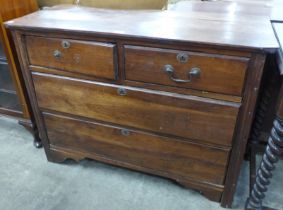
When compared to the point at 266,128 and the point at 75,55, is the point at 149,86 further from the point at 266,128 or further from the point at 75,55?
the point at 266,128

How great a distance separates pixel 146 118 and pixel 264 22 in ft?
1.92

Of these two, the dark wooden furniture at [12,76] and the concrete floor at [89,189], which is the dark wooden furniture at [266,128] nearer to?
the concrete floor at [89,189]

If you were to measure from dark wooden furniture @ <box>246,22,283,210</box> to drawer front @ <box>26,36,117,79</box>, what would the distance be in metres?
0.57

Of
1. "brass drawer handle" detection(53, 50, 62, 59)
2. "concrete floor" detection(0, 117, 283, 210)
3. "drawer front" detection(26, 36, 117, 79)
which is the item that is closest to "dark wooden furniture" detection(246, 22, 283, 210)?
"concrete floor" detection(0, 117, 283, 210)

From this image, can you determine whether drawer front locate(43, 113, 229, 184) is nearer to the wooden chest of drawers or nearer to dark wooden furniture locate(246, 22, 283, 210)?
the wooden chest of drawers

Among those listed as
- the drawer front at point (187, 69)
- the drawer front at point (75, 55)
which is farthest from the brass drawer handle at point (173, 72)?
the drawer front at point (75, 55)

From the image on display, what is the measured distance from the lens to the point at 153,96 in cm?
99

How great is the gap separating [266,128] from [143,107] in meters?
0.74

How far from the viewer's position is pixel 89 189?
4.25ft

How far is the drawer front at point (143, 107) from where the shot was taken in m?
0.96

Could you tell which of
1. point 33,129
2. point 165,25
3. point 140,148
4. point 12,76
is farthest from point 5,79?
point 165,25

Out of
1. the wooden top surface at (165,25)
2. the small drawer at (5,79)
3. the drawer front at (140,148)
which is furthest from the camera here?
the small drawer at (5,79)

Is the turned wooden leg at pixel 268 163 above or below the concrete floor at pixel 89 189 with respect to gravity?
above

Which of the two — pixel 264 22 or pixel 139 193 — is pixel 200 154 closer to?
pixel 139 193
